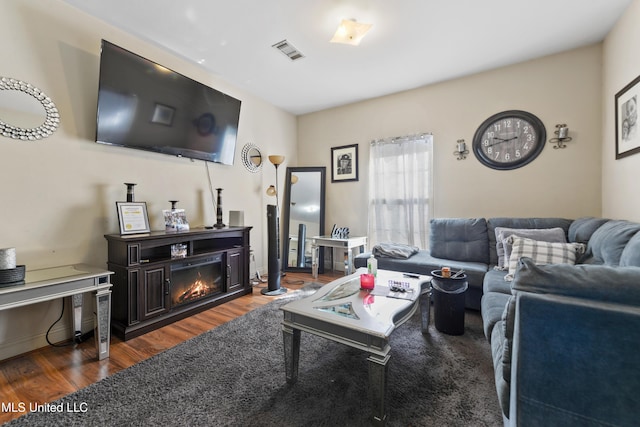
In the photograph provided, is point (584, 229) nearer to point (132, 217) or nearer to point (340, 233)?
point (340, 233)

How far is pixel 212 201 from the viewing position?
3.15 meters

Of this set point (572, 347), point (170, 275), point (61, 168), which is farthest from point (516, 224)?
point (61, 168)

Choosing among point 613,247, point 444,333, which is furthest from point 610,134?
point 444,333

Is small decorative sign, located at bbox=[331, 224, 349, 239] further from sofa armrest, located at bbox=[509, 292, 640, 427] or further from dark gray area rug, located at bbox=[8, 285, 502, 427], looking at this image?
sofa armrest, located at bbox=[509, 292, 640, 427]

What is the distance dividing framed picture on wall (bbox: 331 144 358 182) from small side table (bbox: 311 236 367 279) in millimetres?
1023

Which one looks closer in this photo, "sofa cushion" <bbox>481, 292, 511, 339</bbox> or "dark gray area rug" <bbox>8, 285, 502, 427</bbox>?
"dark gray area rug" <bbox>8, 285, 502, 427</bbox>

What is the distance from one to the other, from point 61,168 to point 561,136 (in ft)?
15.2

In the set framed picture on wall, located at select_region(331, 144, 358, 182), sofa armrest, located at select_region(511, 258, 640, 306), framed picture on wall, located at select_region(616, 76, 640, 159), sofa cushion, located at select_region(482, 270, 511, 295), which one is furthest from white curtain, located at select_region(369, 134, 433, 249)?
sofa armrest, located at select_region(511, 258, 640, 306)

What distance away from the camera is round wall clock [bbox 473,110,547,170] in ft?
9.19

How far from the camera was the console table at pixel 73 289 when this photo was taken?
4.86ft

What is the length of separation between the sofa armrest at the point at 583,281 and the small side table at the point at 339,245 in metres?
2.59

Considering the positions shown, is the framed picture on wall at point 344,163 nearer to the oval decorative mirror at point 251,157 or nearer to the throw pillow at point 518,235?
the oval decorative mirror at point 251,157

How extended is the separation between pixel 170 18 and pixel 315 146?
2.56 m

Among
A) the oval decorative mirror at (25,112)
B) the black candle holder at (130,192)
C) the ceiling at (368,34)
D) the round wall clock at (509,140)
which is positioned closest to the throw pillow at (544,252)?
the round wall clock at (509,140)
